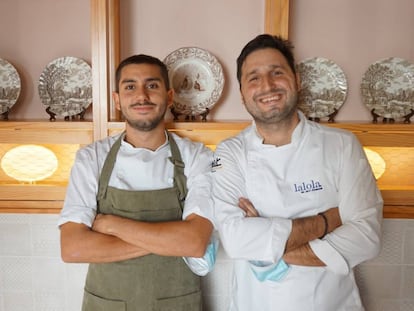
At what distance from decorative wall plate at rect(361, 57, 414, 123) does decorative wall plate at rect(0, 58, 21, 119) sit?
1697mm

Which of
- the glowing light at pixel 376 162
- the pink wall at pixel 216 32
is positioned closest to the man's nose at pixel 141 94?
the pink wall at pixel 216 32

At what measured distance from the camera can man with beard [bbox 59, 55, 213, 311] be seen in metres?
1.35

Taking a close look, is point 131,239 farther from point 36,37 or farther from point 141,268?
point 36,37

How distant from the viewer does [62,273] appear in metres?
1.89

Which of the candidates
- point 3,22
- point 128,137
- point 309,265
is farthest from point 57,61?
point 309,265

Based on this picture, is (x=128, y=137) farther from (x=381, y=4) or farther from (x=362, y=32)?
(x=381, y=4)

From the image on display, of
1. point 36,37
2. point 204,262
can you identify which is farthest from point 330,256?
point 36,37

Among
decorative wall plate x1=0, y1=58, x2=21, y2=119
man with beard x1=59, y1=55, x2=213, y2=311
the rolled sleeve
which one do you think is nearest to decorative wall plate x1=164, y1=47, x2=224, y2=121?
man with beard x1=59, y1=55, x2=213, y2=311

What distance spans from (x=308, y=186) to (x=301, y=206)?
2.8 inches

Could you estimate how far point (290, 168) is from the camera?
130cm

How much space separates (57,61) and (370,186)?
5.04 ft

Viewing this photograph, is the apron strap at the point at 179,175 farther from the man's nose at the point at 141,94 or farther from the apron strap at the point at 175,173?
the man's nose at the point at 141,94

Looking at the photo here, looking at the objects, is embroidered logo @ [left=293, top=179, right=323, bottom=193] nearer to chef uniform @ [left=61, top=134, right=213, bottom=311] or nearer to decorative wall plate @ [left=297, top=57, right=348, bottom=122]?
chef uniform @ [left=61, top=134, right=213, bottom=311]

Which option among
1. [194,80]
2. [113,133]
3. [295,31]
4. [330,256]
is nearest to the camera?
[330,256]
